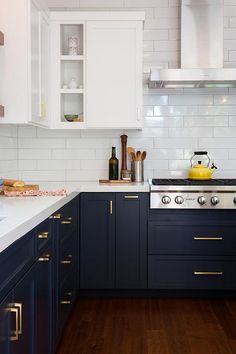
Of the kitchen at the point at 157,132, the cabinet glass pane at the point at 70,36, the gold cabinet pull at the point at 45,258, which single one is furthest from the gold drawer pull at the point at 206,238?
the cabinet glass pane at the point at 70,36

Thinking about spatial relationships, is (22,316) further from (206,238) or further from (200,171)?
(200,171)

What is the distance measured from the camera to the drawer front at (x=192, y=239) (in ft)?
12.4

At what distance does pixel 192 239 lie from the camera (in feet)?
12.5

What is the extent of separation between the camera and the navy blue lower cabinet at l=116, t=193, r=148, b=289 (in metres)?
3.80

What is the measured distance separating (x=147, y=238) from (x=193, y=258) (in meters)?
0.40

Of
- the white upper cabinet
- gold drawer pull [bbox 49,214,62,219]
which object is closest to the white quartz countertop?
gold drawer pull [bbox 49,214,62,219]

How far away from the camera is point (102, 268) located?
3.87 m

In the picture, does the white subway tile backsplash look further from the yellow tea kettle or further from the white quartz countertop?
the white quartz countertop

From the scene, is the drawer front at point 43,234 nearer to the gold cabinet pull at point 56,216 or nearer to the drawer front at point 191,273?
the gold cabinet pull at point 56,216

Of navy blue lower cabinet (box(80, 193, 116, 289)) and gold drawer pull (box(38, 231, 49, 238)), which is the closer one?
gold drawer pull (box(38, 231, 49, 238))

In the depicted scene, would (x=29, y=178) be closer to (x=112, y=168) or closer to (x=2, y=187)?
(x=112, y=168)

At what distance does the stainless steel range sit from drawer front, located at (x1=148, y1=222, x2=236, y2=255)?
7.0 inches

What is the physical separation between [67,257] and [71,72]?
1796 mm

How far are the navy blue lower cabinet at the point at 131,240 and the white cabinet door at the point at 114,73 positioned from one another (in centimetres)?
69
